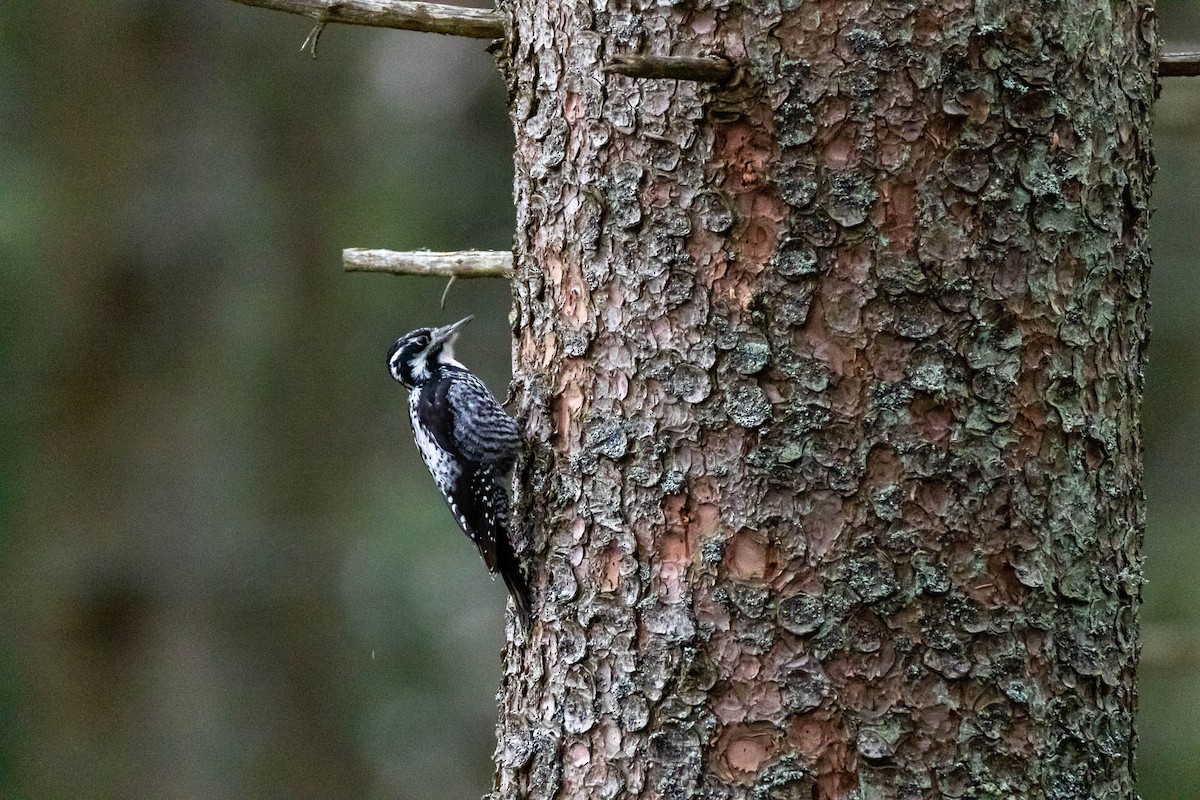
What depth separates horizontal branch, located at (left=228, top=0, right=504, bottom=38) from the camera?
2910mm

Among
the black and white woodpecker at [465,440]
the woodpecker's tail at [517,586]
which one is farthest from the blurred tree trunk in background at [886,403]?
the black and white woodpecker at [465,440]

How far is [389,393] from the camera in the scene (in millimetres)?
10953

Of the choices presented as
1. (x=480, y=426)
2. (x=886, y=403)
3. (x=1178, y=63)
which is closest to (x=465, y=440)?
(x=480, y=426)

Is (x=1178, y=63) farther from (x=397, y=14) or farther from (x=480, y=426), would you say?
(x=480, y=426)

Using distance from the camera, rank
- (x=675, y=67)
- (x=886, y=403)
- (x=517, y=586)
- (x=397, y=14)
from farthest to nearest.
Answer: (x=517, y=586), (x=397, y=14), (x=886, y=403), (x=675, y=67)

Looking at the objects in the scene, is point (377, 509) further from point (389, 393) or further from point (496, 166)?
point (496, 166)

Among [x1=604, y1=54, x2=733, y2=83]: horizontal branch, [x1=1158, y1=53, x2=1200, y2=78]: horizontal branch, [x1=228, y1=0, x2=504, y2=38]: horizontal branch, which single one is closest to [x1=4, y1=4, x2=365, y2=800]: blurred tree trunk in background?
[x1=228, y1=0, x2=504, y2=38]: horizontal branch

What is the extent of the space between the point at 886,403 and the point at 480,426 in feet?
6.51

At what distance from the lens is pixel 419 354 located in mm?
5156

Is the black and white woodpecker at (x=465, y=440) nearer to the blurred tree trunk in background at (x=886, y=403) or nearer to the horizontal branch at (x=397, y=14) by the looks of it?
the blurred tree trunk in background at (x=886, y=403)

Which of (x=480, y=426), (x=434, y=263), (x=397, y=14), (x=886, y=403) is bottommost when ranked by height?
(x=480, y=426)

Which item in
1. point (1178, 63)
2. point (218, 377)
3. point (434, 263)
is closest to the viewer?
point (1178, 63)

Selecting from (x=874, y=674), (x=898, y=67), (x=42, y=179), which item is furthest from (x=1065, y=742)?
(x=42, y=179)

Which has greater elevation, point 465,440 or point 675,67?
point 675,67
